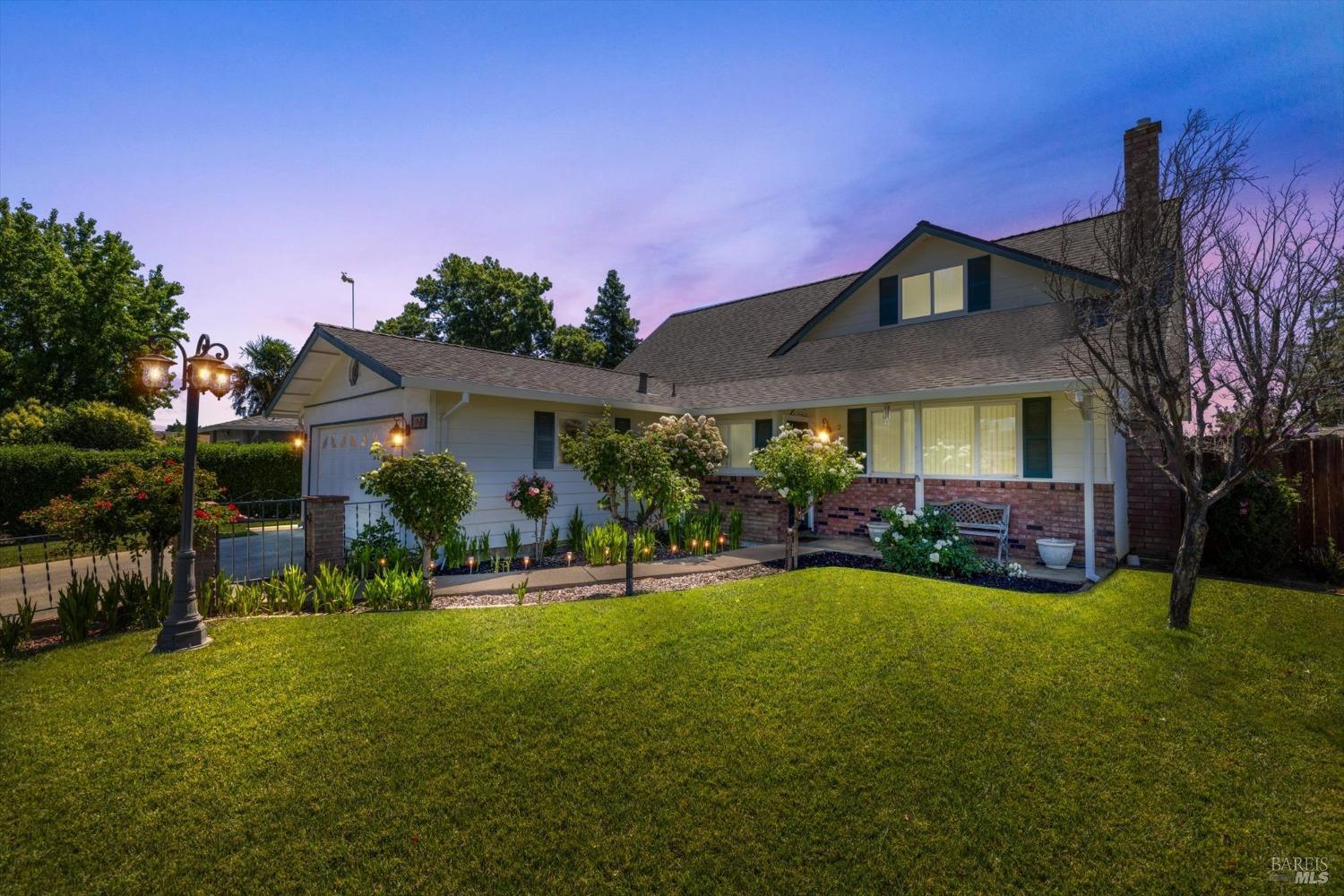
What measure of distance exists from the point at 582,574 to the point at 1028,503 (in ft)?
24.6

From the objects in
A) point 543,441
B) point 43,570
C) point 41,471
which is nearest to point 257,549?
point 43,570

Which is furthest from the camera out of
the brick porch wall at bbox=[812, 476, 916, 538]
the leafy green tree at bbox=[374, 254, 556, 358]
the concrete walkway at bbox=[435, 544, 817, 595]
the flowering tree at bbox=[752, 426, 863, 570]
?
the leafy green tree at bbox=[374, 254, 556, 358]

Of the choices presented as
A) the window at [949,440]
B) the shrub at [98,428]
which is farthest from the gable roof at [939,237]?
the shrub at [98,428]

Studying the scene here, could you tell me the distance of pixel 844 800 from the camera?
2.96m

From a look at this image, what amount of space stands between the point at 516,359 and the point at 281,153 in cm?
561

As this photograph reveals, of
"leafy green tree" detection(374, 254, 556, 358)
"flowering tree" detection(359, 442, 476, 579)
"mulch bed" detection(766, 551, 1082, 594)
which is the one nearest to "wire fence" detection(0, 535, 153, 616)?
"flowering tree" detection(359, 442, 476, 579)

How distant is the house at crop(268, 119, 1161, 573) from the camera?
29.3 feet

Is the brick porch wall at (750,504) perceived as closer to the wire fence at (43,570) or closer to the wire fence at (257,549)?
the wire fence at (257,549)

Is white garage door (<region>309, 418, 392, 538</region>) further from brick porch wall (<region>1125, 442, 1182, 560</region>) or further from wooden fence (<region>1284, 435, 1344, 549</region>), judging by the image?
wooden fence (<region>1284, 435, 1344, 549</region>)

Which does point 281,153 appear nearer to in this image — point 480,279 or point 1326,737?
point 1326,737

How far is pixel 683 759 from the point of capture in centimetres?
332

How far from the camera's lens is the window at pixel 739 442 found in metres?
13.1

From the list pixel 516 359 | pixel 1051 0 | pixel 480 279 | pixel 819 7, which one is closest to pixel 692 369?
pixel 516 359

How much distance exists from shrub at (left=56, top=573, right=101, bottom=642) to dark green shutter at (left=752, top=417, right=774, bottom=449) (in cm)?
1084
